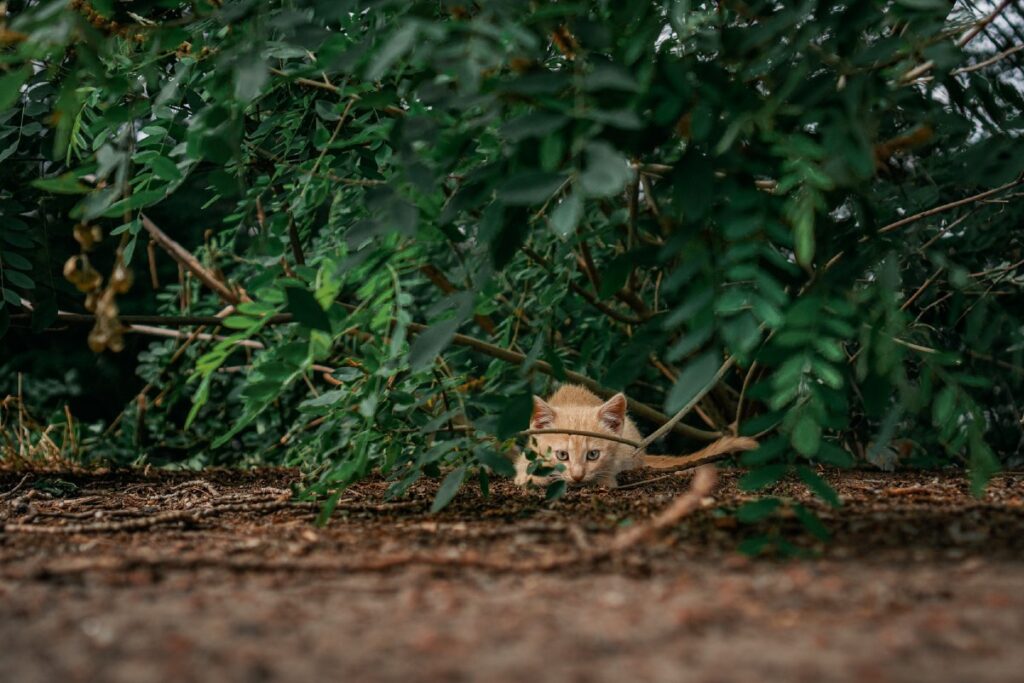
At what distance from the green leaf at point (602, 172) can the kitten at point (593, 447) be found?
204cm

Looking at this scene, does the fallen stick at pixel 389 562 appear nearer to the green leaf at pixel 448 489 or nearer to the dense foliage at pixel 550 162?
the dense foliage at pixel 550 162

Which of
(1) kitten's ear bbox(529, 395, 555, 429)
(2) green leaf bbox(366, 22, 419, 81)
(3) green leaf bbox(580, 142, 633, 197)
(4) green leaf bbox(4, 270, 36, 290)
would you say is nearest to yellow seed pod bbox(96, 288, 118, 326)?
(2) green leaf bbox(366, 22, 419, 81)

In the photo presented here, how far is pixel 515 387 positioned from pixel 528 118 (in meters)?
1.14

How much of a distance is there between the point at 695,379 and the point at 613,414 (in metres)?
2.21

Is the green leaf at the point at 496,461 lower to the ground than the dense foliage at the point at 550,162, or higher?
lower

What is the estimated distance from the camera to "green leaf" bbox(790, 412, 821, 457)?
5.93ft

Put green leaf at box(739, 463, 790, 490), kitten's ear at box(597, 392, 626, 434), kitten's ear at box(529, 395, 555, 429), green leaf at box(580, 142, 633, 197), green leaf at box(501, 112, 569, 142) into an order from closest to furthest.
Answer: green leaf at box(580, 142, 633, 197), green leaf at box(501, 112, 569, 142), green leaf at box(739, 463, 790, 490), kitten's ear at box(529, 395, 555, 429), kitten's ear at box(597, 392, 626, 434)

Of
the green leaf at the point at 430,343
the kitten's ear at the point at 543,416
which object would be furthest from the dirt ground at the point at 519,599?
the kitten's ear at the point at 543,416

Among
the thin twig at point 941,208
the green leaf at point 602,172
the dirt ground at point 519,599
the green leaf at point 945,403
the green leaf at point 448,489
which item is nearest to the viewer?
the dirt ground at point 519,599

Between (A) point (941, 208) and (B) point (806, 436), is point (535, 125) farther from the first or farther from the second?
(A) point (941, 208)

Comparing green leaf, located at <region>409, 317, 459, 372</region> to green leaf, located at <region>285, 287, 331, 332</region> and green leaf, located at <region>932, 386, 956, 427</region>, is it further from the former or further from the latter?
green leaf, located at <region>932, 386, 956, 427</region>

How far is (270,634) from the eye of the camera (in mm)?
1355

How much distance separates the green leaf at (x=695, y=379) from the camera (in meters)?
1.68

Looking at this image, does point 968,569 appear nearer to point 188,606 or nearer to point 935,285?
point 188,606
